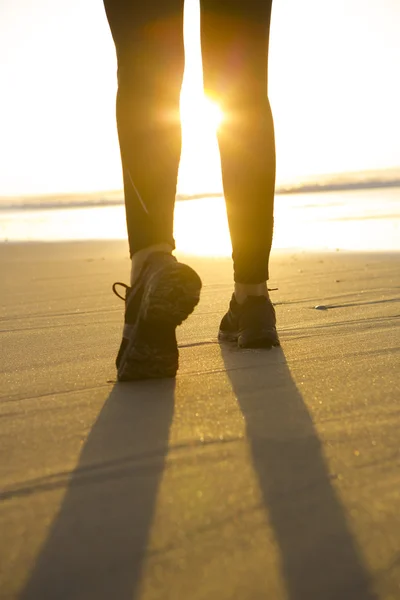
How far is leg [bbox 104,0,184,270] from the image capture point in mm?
1650

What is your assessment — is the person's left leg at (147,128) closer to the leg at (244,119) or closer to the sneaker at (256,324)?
the leg at (244,119)

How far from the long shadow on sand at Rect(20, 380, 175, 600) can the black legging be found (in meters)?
0.61

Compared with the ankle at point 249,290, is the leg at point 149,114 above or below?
above

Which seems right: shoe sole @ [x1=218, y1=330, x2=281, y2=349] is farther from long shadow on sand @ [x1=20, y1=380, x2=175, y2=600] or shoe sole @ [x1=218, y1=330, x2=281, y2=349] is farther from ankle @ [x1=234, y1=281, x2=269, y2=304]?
long shadow on sand @ [x1=20, y1=380, x2=175, y2=600]

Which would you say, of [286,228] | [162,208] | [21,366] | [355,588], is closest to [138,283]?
[162,208]

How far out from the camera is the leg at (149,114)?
165cm

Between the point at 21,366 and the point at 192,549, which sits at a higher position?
the point at 192,549

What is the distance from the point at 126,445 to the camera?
1.13m

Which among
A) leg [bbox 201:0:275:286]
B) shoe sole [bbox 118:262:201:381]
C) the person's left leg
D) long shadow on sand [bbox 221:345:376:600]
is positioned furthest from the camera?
leg [bbox 201:0:275:286]

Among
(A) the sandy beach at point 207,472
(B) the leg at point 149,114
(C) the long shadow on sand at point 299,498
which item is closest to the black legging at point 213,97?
(B) the leg at point 149,114

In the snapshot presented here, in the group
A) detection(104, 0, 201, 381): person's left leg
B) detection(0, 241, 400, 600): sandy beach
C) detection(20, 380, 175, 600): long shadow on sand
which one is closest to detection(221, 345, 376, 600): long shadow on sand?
detection(0, 241, 400, 600): sandy beach

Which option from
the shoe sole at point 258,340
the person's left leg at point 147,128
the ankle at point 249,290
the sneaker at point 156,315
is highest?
the person's left leg at point 147,128

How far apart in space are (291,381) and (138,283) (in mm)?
414

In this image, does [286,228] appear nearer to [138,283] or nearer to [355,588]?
[138,283]
